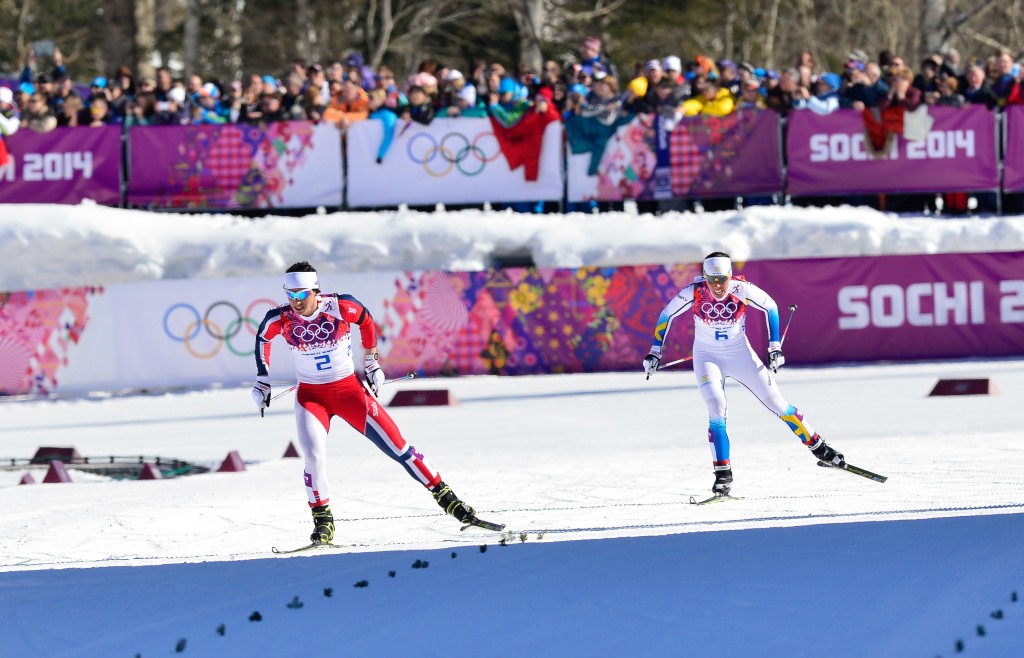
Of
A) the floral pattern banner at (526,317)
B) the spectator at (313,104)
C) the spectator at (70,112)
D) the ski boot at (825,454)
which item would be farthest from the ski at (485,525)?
the spectator at (70,112)

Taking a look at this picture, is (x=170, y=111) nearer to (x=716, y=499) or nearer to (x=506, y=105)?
(x=506, y=105)

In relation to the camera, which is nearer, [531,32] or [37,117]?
[37,117]

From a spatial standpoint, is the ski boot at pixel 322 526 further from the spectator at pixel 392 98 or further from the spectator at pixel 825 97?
the spectator at pixel 825 97

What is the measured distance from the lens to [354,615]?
267 inches

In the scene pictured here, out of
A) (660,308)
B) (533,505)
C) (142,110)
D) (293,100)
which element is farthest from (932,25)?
→ (533,505)

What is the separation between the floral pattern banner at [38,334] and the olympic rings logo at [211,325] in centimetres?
100

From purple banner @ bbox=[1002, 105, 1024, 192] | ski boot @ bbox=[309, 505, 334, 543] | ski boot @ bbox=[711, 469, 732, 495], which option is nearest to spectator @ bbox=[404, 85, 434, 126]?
purple banner @ bbox=[1002, 105, 1024, 192]

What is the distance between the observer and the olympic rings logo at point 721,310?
10.1 m

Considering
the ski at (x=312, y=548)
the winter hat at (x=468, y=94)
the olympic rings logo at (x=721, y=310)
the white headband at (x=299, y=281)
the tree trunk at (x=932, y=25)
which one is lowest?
the ski at (x=312, y=548)

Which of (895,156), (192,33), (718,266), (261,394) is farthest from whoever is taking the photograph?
(192,33)

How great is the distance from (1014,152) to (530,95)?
5885mm

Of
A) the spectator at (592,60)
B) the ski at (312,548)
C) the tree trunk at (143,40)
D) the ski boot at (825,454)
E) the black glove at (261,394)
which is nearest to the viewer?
the ski at (312,548)

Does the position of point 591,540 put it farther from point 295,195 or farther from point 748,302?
point 295,195

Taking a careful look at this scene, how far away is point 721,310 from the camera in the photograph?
33.3 ft
